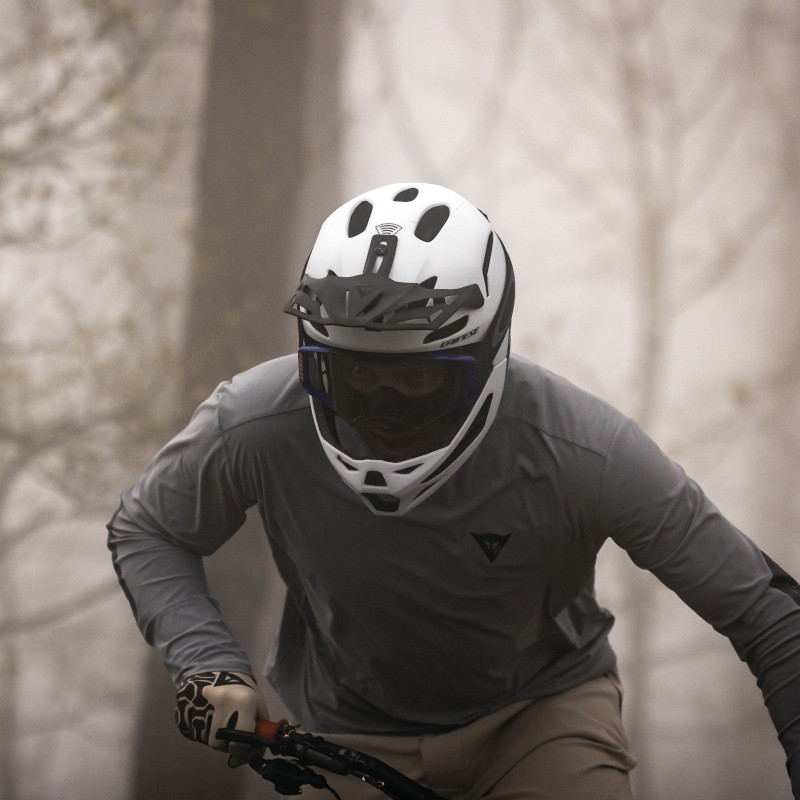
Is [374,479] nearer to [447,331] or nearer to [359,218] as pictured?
[447,331]

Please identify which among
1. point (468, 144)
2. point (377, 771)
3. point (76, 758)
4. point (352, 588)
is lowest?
point (76, 758)

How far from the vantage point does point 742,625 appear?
125 cm

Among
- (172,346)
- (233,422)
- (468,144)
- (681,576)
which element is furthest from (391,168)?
(681,576)

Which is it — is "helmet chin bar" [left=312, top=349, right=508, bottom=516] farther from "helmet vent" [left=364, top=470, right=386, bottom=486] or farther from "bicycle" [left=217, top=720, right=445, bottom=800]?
"bicycle" [left=217, top=720, right=445, bottom=800]

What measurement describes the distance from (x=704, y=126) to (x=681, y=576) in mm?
1719

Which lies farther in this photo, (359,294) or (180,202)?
(180,202)

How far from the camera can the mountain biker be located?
1.21 metres

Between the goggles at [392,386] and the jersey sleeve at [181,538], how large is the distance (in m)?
0.23

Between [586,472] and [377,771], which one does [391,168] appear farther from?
[377,771]

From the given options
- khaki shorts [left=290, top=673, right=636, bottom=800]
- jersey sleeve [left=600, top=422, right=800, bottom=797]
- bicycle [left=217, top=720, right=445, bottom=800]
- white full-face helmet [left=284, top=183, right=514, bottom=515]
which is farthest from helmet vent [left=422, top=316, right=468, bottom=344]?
khaki shorts [left=290, top=673, right=636, bottom=800]

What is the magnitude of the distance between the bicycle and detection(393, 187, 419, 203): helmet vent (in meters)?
0.72

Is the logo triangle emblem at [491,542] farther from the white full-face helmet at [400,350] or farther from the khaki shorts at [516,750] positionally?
the khaki shorts at [516,750]

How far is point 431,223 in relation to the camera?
1.28m

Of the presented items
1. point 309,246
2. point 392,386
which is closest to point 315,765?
point 392,386
